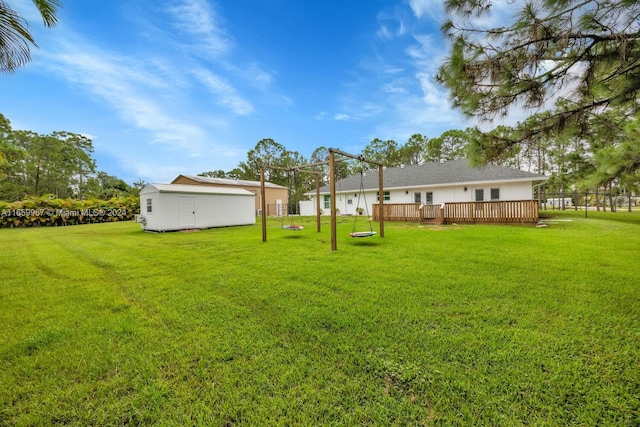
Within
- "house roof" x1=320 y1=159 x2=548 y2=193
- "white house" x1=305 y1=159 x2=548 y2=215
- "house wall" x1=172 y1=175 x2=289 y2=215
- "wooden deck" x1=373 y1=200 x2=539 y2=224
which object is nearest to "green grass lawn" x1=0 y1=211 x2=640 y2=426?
"wooden deck" x1=373 y1=200 x2=539 y2=224

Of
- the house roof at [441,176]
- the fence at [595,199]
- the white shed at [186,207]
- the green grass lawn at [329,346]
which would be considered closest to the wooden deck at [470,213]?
the house roof at [441,176]

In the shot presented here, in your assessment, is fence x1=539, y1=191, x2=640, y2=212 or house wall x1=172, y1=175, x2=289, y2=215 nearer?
fence x1=539, y1=191, x2=640, y2=212

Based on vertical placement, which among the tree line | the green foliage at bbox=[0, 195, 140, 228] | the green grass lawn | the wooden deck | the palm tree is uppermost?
the tree line

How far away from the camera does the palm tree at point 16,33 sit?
3812 mm

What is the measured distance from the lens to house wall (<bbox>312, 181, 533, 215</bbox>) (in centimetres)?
1557

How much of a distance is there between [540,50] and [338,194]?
1980 centimetres

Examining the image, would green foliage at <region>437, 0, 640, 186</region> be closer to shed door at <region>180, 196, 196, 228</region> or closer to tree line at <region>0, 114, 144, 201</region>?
shed door at <region>180, 196, 196, 228</region>

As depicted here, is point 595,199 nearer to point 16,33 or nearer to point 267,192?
point 267,192

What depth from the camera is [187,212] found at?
13.4 metres

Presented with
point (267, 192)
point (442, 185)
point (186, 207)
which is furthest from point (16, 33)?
point (267, 192)

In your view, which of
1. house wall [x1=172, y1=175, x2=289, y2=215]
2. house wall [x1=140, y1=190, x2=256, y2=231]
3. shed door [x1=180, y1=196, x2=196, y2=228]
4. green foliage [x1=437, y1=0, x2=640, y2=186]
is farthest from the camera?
house wall [x1=172, y1=175, x2=289, y2=215]

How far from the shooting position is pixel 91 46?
9953 mm

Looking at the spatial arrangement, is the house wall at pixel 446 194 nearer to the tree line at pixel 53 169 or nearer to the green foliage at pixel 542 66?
the green foliage at pixel 542 66

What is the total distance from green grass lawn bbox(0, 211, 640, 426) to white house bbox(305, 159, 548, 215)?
32.7ft
